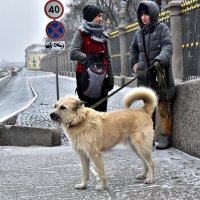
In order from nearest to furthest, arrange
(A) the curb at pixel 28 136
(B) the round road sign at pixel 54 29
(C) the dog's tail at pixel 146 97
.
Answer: (C) the dog's tail at pixel 146 97
(A) the curb at pixel 28 136
(B) the round road sign at pixel 54 29

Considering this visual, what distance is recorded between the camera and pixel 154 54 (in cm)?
745

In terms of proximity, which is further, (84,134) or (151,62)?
(151,62)

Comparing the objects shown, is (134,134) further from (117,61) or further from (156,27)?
(117,61)

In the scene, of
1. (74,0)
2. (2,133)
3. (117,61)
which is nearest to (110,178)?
(2,133)

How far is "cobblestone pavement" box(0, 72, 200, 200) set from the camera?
5.41 metres

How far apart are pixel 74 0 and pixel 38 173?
57.6m

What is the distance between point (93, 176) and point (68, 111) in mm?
1354

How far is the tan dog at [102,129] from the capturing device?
17.6ft

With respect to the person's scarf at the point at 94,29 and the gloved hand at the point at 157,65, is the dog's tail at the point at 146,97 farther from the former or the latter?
the person's scarf at the point at 94,29

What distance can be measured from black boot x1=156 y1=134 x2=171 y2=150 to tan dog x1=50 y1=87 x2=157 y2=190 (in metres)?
1.82

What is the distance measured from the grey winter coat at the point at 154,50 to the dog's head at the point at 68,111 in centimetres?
217

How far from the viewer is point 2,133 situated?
30.9 feet

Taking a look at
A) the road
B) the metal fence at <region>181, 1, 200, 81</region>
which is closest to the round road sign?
the road

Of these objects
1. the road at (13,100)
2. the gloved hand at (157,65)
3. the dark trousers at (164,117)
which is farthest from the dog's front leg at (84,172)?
the road at (13,100)
